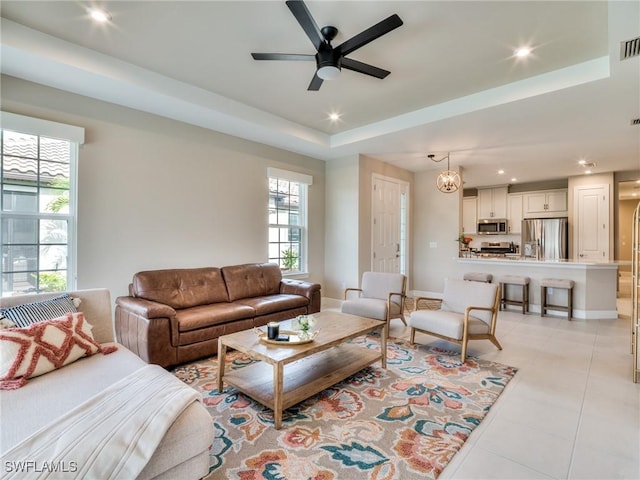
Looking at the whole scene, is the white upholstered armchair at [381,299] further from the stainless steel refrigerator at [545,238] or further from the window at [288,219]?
the stainless steel refrigerator at [545,238]

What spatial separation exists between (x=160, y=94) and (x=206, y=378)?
114 inches

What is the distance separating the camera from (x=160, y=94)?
3295 mm

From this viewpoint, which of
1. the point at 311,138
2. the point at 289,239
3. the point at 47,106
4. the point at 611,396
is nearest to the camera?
the point at 611,396

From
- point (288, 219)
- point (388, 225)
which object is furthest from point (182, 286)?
point (388, 225)

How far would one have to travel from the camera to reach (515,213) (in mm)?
8055

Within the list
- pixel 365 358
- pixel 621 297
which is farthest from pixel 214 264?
pixel 621 297

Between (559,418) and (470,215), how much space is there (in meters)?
7.36

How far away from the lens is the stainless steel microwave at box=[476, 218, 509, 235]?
814 centimetres

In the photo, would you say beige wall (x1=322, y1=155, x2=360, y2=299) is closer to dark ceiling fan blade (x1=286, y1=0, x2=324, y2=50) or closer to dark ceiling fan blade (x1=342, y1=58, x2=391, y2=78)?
dark ceiling fan blade (x1=342, y1=58, x2=391, y2=78)

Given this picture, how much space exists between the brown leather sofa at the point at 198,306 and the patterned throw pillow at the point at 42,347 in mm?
739

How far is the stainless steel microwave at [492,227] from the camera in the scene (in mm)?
8141

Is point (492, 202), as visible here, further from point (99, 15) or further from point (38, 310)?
point (38, 310)

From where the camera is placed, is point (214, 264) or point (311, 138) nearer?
point (214, 264)

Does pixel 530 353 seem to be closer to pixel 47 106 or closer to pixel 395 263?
pixel 395 263
